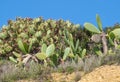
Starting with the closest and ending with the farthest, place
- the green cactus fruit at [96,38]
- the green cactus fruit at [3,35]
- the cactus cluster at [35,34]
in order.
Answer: the green cactus fruit at [96,38]
the cactus cluster at [35,34]
the green cactus fruit at [3,35]

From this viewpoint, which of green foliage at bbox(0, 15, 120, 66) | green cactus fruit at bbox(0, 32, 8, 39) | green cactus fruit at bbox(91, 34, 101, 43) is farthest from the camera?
green cactus fruit at bbox(0, 32, 8, 39)

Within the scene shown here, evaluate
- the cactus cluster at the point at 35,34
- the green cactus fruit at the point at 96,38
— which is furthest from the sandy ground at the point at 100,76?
the cactus cluster at the point at 35,34

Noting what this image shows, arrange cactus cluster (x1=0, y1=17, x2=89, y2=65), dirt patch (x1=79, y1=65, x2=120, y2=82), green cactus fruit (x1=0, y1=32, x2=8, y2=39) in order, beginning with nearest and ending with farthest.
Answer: dirt patch (x1=79, y1=65, x2=120, y2=82), cactus cluster (x1=0, y1=17, x2=89, y2=65), green cactus fruit (x1=0, y1=32, x2=8, y2=39)

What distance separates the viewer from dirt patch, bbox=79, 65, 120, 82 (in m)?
13.6

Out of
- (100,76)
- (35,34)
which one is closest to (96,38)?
(100,76)

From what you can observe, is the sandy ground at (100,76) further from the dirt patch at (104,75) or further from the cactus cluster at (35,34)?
the cactus cluster at (35,34)

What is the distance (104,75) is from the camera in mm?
13781

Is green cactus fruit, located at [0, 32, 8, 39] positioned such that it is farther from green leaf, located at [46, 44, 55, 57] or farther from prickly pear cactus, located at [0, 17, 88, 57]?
green leaf, located at [46, 44, 55, 57]

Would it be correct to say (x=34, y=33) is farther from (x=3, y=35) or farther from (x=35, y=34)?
(x=3, y=35)

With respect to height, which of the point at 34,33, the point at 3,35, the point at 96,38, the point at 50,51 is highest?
the point at 3,35

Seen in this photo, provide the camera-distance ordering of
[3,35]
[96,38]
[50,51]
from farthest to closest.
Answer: [3,35], [96,38], [50,51]

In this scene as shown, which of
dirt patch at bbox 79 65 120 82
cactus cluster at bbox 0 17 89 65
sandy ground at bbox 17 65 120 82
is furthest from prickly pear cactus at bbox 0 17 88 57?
dirt patch at bbox 79 65 120 82

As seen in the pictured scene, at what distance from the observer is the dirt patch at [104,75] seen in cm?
1357

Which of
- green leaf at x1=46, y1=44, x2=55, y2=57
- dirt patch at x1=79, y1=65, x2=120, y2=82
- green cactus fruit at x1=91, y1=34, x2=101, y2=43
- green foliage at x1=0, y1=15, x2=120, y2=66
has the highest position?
green foliage at x1=0, y1=15, x2=120, y2=66
